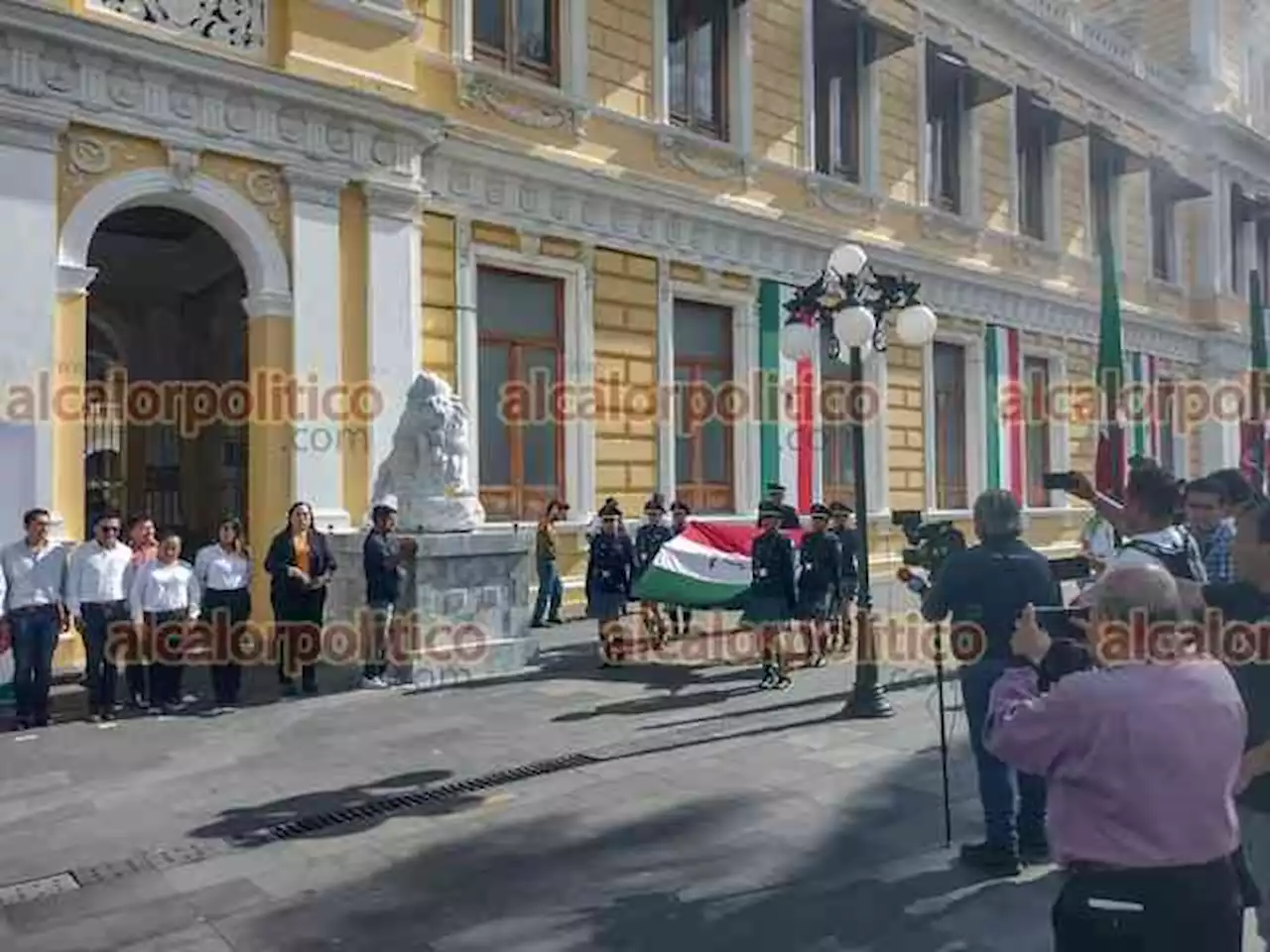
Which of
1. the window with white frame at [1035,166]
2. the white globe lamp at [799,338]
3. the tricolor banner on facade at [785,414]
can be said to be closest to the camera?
the white globe lamp at [799,338]

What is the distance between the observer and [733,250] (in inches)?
669

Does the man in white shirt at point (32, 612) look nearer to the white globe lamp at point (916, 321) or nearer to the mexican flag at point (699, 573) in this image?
the mexican flag at point (699, 573)

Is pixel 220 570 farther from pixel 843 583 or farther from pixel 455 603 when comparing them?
pixel 843 583

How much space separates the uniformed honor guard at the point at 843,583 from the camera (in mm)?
12203

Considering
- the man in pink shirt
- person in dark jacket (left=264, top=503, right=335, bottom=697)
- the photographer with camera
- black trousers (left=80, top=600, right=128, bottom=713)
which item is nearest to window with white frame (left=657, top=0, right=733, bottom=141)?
person in dark jacket (left=264, top=503, right=335, bottom=697)

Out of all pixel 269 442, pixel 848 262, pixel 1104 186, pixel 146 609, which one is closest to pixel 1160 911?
pixel 848 262

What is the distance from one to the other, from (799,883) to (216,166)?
31.7 ft

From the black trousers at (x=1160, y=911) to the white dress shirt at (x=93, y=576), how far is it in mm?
8369

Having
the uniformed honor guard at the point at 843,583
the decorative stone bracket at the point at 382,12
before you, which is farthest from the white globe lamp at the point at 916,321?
the decorative stone bracket at the point at 382,12

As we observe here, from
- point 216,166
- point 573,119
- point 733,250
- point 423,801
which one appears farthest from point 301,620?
point 733,250

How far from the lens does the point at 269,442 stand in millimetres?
12203

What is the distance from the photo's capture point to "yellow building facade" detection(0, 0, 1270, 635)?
35.9ft

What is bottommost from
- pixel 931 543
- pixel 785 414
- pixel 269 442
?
pixel 931 543

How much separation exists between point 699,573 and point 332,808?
5.15 m
